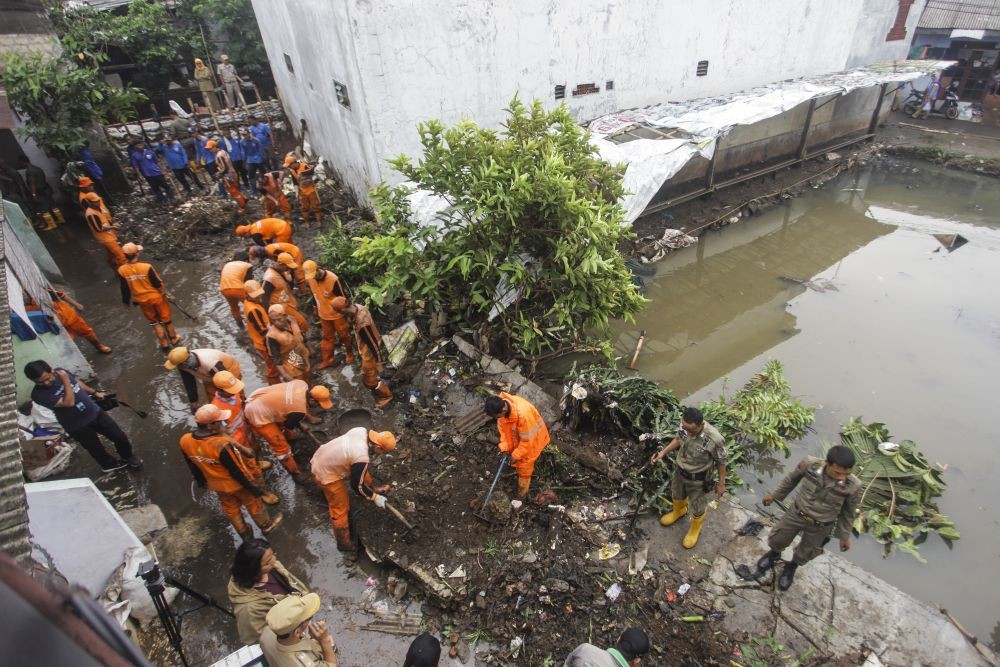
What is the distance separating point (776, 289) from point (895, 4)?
15856 mm

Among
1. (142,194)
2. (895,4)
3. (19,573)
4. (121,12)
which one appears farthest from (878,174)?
(121,12)

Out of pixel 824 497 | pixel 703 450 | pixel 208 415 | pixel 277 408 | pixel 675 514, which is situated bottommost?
pixel 675 514

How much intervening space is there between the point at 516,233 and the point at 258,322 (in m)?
3.60

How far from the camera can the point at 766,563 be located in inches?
183

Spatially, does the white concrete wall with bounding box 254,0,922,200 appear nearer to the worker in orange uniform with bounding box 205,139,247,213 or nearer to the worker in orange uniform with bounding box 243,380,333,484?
the worker in orange uniform with bounding box 205,139,247,213

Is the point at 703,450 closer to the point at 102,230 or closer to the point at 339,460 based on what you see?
the point at 339,460

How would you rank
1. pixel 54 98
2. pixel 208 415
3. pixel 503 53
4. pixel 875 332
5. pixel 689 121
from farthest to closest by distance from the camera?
pixel 689 121
pixel 54 98
pixel 503 53
pixel 875 332
pixel 208 415

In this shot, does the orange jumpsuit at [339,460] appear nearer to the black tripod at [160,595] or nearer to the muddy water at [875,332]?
the black tripod at [160,595]

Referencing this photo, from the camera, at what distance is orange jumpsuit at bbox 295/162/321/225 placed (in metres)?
10.4

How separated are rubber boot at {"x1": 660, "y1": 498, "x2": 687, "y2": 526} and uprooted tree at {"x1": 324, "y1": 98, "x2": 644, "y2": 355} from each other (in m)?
2.37

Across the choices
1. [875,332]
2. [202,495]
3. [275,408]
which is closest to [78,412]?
[202,495]

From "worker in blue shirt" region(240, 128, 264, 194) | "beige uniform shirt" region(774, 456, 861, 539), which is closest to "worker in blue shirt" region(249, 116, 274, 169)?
"worker in blue shirt" region(240, 128, 264, 194)

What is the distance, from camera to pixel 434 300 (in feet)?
22.7

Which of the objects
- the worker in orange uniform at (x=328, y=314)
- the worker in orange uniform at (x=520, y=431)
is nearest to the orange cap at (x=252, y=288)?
the worker in orange uniform at (x=328, y=314)
